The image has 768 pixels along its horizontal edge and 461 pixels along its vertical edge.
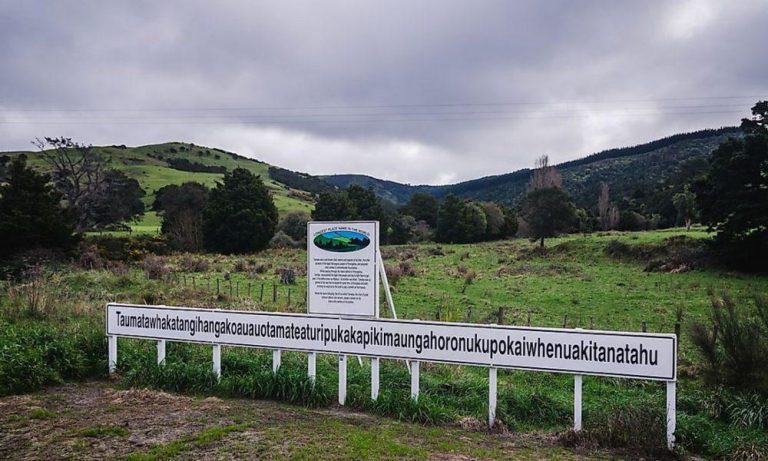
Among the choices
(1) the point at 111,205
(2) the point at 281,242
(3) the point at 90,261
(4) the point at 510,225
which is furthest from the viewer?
(4) the point at 510,225

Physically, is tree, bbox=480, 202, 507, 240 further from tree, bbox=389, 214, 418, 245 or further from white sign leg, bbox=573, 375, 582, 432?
white sign leg, bbox=573, 375, 582, 432

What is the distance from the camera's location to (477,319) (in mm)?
18109

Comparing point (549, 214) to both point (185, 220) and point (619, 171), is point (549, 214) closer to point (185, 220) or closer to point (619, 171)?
point (185, 220)

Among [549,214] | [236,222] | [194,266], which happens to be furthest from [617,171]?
[194,266]

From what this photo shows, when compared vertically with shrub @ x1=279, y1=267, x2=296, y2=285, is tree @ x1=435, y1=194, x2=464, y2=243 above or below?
above

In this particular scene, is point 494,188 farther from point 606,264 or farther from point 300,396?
point 300,396

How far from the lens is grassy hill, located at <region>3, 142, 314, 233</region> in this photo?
91.6 metres

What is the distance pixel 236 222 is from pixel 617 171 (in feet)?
323

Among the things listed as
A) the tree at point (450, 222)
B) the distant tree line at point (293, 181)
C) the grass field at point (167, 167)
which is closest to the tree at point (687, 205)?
the tree at point (450, 222)

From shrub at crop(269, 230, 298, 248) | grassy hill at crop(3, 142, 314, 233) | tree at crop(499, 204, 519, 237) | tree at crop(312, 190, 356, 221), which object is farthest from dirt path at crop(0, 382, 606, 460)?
tree at crop(499, 204, 519, 237)

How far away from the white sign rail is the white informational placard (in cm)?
62

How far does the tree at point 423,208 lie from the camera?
3492 inches

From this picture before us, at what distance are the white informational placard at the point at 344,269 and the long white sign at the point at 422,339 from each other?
0.62 metres

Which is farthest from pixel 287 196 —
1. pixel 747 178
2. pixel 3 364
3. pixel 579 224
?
pixel 3 364
